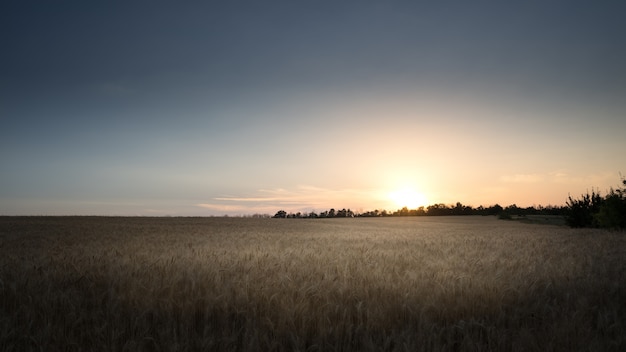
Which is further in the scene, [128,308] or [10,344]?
[128,308]

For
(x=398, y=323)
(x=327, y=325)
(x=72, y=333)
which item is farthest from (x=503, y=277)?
(x=72, y=333)

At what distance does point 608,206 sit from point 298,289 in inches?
1389

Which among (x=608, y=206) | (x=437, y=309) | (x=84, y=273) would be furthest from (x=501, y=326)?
(x=608, y=206)

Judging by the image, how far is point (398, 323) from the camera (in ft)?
15.4

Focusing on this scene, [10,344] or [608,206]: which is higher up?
[608,206]

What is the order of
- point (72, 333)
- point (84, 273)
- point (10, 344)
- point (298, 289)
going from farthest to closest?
point (84, 273) < point (298, 289) < point (72, 333) < point (10, 344)

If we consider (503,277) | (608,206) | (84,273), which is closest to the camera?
(84,273)

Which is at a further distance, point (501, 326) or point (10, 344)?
point (501, 326)

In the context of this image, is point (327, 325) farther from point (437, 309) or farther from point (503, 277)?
point (503, 277)

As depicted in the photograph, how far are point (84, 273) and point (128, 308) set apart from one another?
2606 mm

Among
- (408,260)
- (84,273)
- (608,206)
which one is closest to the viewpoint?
(84,273)

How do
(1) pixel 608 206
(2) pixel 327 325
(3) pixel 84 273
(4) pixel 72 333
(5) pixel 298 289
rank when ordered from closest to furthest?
(4) pixel 72 333 → (2) pixel 327 325 → (5) pixel 298 289 → (3) pixel 84 273 → (1) pixel 608 206

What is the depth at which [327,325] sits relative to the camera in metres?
4.46

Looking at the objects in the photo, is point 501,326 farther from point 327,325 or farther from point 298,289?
point 298,289
